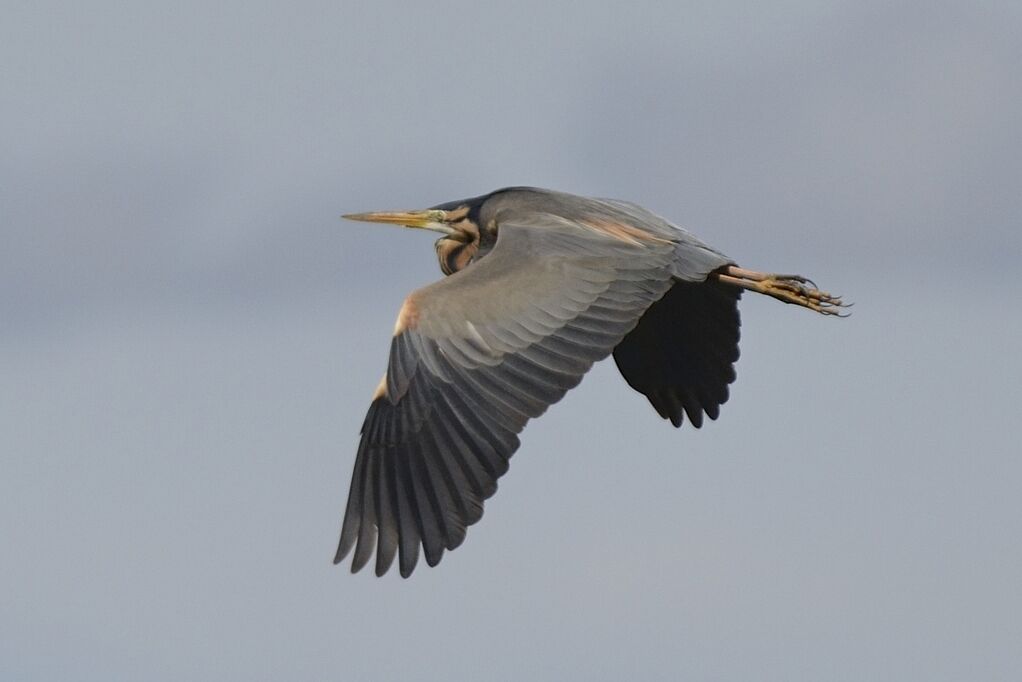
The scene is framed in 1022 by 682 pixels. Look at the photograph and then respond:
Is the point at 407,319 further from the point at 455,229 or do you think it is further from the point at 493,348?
the point at 455,229

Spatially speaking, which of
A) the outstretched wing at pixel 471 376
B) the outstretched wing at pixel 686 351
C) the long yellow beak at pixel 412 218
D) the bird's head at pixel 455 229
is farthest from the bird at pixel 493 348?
the long yellow beak at pixel 412 218

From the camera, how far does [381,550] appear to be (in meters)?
10.5

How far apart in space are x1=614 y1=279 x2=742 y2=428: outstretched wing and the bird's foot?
367 mm

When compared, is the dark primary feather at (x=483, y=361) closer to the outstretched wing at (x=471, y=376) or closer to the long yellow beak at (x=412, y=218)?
the outstretched wing at (x=471, y=376)

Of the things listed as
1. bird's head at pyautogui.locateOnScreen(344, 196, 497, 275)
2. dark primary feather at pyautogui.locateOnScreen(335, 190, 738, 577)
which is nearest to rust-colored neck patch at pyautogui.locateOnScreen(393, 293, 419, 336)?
dark primary feather at pyautogui.locateOnScreen(335, 190, 738, 577)

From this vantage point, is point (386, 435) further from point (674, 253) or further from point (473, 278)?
point (674, 253)

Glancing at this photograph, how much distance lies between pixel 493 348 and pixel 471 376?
7.6 inches

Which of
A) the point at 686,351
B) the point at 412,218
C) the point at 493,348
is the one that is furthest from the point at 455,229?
the point at 493,348

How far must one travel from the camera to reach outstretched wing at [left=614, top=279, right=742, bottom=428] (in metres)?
12.6

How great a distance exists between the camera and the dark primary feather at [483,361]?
10500mm

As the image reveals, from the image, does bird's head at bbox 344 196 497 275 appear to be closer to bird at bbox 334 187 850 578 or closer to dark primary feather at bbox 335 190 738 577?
bird at bbox 334 187 850 578

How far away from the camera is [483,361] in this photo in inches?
425

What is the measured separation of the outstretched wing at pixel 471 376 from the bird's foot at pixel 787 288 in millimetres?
704

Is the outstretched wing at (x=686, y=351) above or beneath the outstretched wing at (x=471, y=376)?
above
